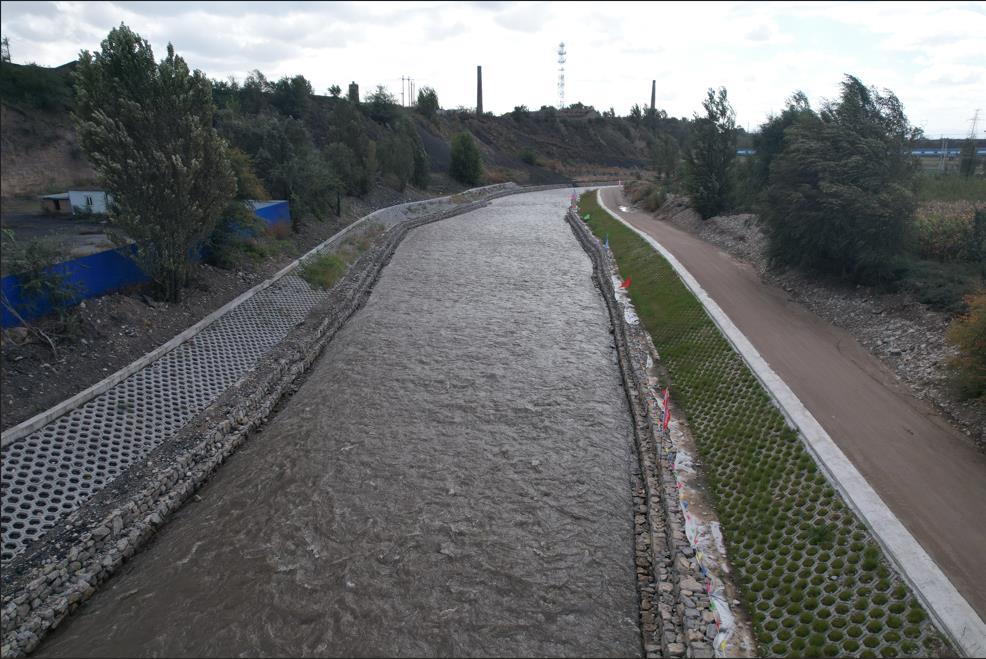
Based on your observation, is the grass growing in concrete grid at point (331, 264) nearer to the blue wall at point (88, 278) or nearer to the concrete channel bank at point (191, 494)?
the blue wall at point (88, 278)

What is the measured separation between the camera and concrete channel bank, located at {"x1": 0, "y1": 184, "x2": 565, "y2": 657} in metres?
9.52

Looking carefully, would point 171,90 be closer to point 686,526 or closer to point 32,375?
point 32,375

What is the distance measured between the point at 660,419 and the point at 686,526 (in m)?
4.62

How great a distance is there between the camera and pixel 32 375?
13.4m

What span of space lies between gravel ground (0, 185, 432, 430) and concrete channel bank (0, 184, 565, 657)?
0.47m

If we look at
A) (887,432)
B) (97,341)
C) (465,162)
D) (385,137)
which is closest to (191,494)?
(97,341)

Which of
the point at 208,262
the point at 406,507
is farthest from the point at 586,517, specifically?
the point at 208,262

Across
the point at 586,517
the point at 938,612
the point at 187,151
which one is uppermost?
the point at 187,151

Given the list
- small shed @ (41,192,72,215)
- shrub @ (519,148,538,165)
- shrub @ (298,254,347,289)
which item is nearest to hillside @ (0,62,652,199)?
shrub @ (519,148,538,165)

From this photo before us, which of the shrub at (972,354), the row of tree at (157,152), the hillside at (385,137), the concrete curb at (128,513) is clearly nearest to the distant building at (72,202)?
the hillside at (385,137)

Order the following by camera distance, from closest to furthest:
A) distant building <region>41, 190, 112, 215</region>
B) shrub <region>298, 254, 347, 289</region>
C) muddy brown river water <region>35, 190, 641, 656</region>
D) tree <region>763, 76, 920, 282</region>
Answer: muddy brown river water <region>35, 190, 641, 656</region>
tree <region>763, 76, 920, 282</region>
shrub <region>298, 254, 347, 289</region>
distant building <region>41, 190, 112, 215</region>

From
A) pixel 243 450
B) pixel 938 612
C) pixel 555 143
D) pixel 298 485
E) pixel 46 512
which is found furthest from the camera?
pixel 555 143

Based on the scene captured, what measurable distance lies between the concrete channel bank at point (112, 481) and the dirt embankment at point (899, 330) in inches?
682

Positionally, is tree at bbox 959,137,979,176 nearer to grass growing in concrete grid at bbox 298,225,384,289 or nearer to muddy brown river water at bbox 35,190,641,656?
muddy brown river water at bbox 35,190,641,656
